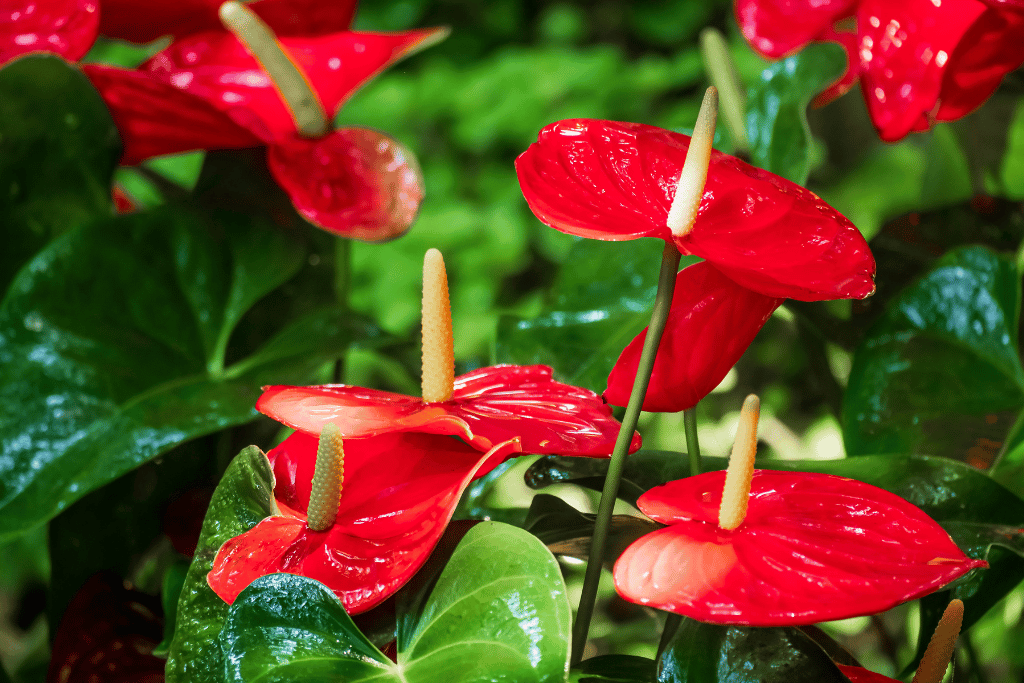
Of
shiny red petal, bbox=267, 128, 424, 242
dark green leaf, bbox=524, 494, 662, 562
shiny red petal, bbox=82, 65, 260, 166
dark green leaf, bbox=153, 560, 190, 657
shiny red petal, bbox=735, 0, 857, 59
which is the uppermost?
shiny red petal, bbox=735, 0, 857, 59

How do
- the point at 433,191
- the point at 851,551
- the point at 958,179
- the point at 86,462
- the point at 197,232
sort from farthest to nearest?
the point at 433,191
the point at 958,179
the point at 197,232
the point at 86,462
the point at 851,551

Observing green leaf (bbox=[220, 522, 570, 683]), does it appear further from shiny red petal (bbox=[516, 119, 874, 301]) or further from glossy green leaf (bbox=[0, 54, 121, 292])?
glossy green leaf (bbox=[0, 54, 121, 292])

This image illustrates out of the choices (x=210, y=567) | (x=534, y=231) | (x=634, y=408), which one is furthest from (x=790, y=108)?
(x=534, y=231)

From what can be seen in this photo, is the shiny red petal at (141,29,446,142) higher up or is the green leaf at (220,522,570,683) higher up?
the shiny red petal at (141,29,446,142)

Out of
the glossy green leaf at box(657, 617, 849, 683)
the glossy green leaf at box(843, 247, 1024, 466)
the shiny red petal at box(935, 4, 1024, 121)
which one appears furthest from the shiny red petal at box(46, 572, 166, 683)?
the shiny red petal at box(935, 4, 1024, 121)

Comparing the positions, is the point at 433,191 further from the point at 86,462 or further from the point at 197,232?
the point at 86,462

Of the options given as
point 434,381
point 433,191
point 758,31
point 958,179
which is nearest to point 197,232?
point 434,381

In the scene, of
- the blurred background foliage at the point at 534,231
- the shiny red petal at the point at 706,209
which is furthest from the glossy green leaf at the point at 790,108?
the shiny red petal at the point at 706,209
